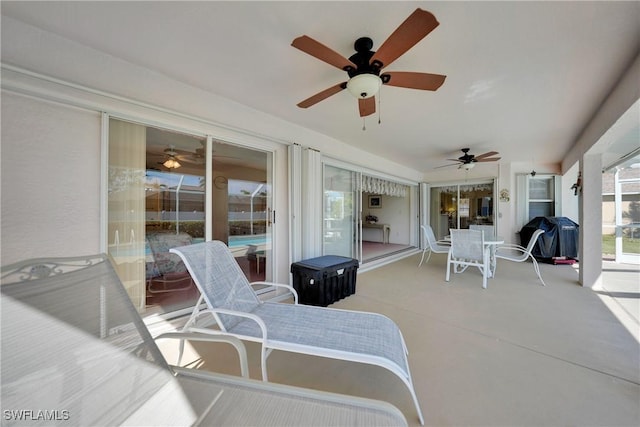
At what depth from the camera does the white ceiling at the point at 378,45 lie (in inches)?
57.9

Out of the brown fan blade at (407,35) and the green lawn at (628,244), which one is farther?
the green lawn at (628,244)

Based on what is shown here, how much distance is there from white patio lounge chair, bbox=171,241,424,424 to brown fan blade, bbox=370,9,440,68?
183 centimetres

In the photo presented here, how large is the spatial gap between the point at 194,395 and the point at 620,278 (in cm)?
654

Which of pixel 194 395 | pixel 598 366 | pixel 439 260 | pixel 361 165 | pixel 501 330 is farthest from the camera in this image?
pixel 439 260

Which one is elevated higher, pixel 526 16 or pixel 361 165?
pixel 526 16

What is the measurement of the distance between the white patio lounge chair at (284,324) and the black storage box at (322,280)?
827mm

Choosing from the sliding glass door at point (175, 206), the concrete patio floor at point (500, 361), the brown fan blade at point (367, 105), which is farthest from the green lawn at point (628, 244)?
the sliding glass door at point (175, 206)

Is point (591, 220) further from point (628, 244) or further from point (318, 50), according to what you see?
point (318, 50)

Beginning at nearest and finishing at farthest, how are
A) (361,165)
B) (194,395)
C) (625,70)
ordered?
1. (194,395)
2. (625,70)
3. (361,165)

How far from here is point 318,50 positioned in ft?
4.82

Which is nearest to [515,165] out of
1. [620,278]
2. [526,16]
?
[620,278]

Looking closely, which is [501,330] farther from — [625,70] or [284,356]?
[625,70]

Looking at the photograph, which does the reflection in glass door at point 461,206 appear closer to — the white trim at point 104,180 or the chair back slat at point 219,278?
the chair back slat at point 219,278

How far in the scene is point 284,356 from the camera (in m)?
1.94
